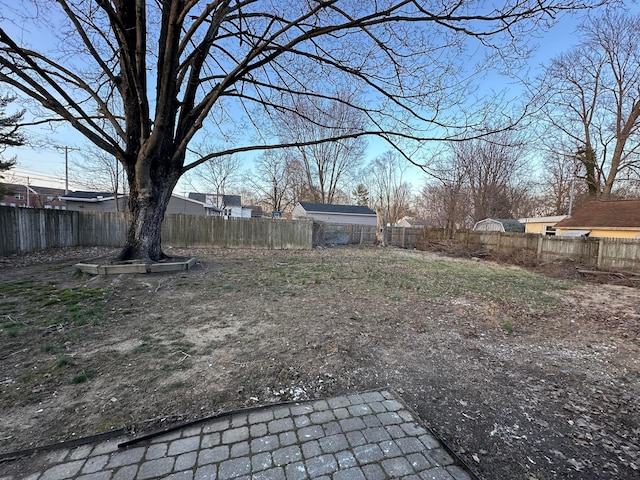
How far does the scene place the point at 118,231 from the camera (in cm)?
1165

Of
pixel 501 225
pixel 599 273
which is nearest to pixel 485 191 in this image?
pixel 501 225

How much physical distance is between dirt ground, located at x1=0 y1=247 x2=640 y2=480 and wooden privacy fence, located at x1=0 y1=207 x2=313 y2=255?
415 centimetres

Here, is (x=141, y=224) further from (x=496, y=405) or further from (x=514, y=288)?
(x=514, y=288)

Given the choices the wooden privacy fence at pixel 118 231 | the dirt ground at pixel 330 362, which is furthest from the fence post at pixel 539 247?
the wooden privacy fence at pixel 118 231

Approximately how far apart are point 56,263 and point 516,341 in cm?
995

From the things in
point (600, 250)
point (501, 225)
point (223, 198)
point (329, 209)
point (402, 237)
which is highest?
point (223, 198)

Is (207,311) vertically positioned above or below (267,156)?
below

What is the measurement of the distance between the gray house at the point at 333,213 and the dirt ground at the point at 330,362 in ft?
69.8

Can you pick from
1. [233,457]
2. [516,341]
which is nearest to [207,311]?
[233,457]

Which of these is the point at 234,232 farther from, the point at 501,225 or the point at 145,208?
the point at 501,225

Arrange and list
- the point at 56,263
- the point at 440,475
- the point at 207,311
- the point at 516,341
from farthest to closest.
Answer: the point at 56,263
the point at 207,311
the point at 516,341
the point at 440,475

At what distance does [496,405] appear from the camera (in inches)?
86.5

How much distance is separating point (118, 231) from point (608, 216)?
21.8m

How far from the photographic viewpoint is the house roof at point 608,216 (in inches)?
473
